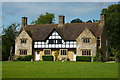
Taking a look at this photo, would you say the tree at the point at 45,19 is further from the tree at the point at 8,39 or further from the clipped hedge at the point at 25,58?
the clipped hedge at the point at 25,58

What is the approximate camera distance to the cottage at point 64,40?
48.4 metres

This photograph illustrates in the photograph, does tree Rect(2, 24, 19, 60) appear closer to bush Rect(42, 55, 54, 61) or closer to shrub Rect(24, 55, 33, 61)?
shrub Rect(24, 55, 33, 61)

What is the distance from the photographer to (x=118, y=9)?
66.0 meters

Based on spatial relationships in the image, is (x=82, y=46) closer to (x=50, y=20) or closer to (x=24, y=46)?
(x=24, y=46)

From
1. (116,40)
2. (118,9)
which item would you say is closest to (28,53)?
(116,40)

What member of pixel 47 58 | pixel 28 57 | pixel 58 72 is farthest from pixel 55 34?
pixel 58 72

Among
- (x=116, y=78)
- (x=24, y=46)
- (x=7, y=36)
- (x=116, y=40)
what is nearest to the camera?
(x=116, y=78)

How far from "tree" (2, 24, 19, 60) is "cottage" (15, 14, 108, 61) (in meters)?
1.91

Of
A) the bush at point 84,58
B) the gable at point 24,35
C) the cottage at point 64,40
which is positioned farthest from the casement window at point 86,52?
the gable at point 24,35

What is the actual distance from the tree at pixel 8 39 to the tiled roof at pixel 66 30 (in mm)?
4509

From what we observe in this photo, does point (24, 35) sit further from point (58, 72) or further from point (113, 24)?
point (58, 72)

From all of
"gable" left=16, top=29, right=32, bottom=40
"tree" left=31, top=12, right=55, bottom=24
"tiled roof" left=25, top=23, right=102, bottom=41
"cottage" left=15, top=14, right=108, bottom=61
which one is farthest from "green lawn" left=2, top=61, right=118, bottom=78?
"tree" left=31, top=12, right=55, bottom=24

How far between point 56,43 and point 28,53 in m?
6.07

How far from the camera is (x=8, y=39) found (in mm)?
54281
